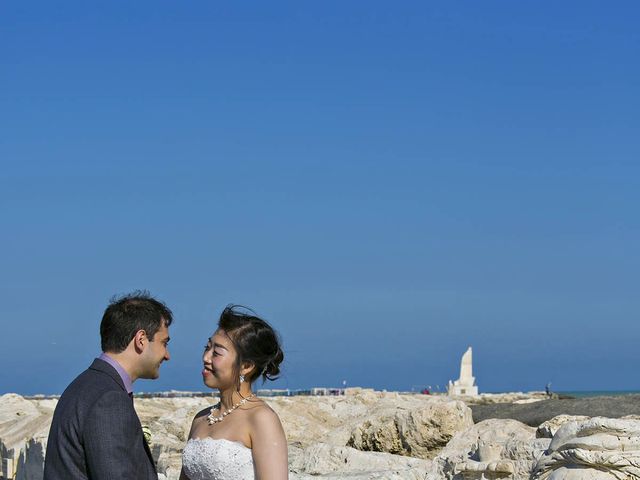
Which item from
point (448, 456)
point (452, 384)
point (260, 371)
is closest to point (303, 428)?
point (448, 456)

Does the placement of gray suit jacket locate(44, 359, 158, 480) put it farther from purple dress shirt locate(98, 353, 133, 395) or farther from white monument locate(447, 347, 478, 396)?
white monument locate(447, 347, 478, 396)

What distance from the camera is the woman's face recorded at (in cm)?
422

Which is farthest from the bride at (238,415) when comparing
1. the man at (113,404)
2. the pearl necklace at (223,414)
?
the man at (113,404)

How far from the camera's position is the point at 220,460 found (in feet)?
13.6

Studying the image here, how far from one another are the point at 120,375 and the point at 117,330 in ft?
0.53

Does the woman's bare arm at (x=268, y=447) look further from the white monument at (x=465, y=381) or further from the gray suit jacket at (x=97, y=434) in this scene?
the white monument at (x=465, y=381)

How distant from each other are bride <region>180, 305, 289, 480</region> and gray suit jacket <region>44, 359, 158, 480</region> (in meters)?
0.36

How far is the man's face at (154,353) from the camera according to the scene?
393 cm

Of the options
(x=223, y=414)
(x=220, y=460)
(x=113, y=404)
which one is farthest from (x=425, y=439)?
(x=113, y=404)

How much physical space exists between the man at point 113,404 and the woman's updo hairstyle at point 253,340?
0.33 metres

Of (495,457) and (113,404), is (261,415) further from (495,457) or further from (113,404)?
(495,457)

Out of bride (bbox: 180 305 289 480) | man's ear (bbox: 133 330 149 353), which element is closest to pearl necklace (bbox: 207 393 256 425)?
bride (bbox: 180 305 289 480)

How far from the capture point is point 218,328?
431cm

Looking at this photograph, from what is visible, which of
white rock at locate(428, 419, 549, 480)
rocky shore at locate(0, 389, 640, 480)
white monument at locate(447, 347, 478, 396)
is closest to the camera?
rocky shore at locate(0, 389, 640, 480)
